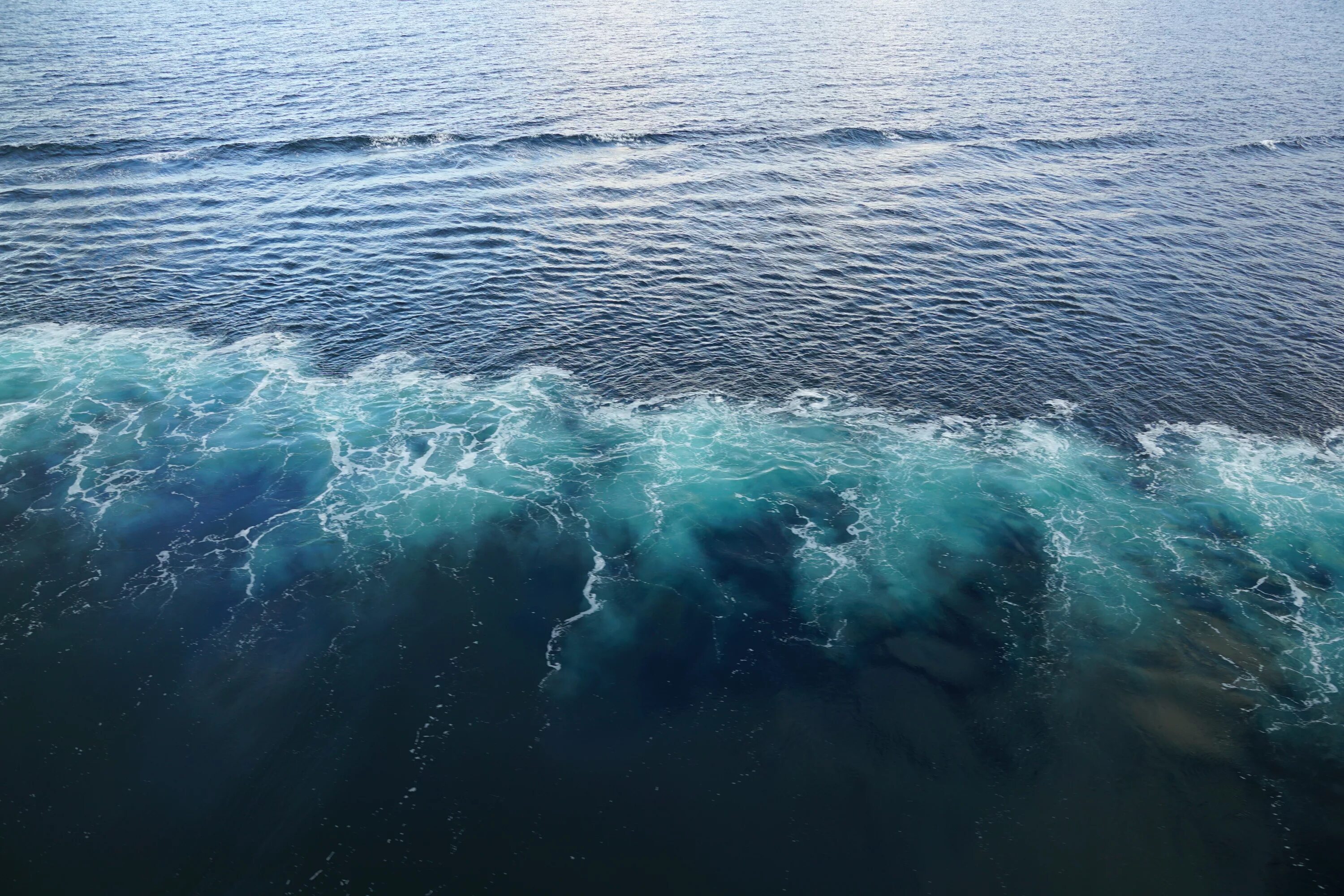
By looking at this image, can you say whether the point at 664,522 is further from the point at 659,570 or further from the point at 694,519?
the point at 659,570

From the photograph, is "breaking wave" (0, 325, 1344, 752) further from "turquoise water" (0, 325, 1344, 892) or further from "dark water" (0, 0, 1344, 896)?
"dark water" (0, 0, 1344, 896)

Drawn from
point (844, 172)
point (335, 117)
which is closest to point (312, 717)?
point (844, 172)

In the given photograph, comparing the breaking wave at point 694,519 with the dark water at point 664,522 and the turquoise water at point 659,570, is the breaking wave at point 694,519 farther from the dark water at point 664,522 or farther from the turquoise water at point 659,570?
the dark water at point 664,522

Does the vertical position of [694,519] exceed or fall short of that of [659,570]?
it exceeds it

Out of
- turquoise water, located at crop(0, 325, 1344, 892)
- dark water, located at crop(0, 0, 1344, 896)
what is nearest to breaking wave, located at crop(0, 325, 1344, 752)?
turquoise water, located at crop(0, 325, 1344, 892)

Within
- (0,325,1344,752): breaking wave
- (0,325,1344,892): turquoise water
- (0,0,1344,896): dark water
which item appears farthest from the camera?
(0,325,1344,752): breaking wave

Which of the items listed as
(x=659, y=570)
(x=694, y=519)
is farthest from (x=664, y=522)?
(x=659, y=570)

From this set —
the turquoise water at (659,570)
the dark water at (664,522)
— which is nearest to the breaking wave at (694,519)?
the turquoise water at (659,570)
